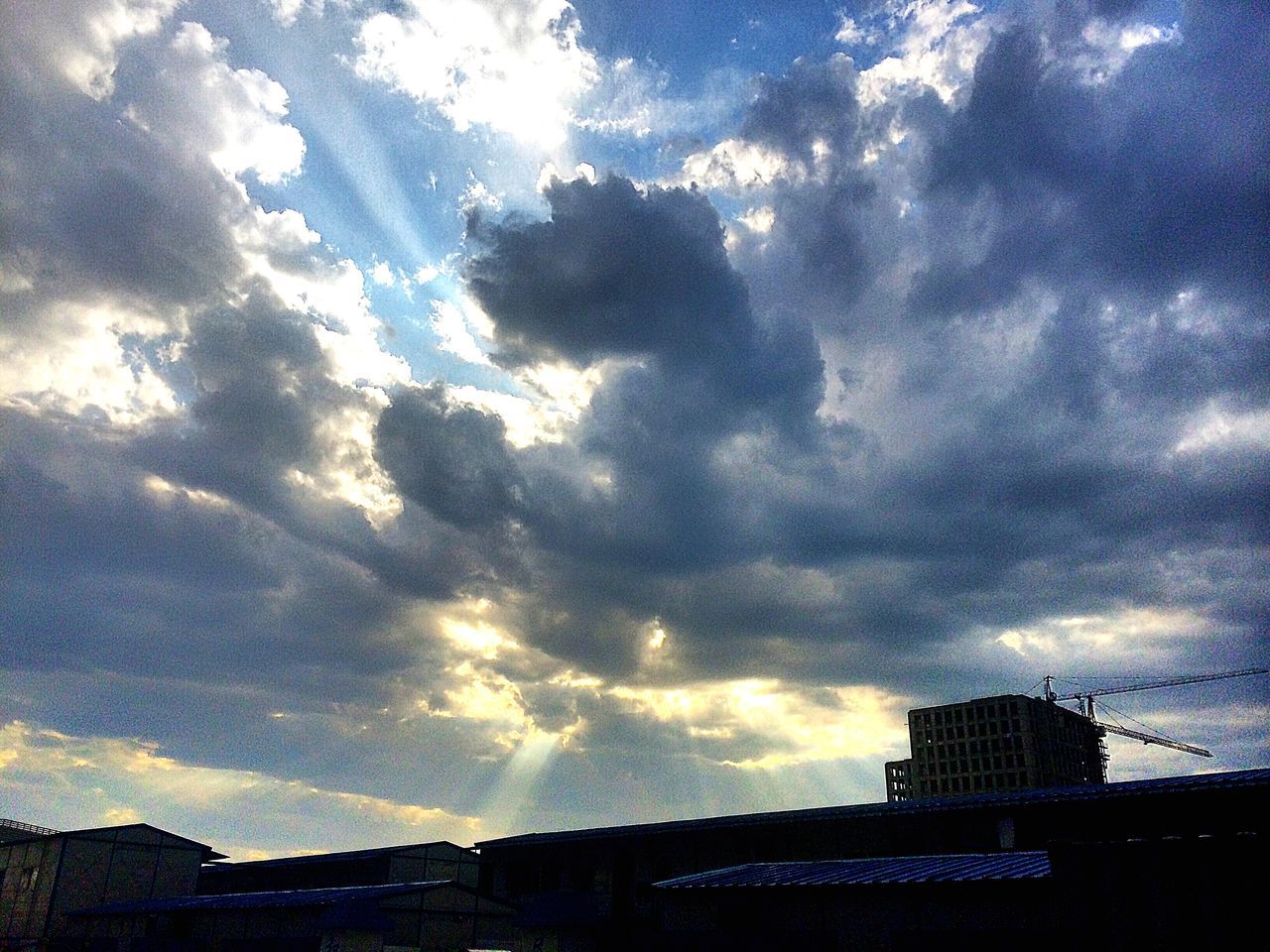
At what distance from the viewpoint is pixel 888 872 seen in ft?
114

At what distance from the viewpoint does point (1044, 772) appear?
7677 inches

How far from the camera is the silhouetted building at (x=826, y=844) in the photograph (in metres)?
34.7

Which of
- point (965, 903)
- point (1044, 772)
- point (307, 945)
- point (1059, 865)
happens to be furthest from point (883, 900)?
point (1044, 772)

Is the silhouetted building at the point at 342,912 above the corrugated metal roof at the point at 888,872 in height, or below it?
below

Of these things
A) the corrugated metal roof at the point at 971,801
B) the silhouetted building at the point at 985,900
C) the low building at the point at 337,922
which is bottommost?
the low building at the point at 337,922

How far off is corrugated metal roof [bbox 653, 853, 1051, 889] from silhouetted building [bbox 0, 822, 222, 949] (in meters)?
55.3

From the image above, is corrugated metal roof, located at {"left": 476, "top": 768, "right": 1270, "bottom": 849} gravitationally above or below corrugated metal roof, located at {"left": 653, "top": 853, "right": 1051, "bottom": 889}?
above

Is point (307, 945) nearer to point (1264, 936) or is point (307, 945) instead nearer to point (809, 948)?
point (809, 948)

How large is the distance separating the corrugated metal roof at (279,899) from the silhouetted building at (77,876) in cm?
186

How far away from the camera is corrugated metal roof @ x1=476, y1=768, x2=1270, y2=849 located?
118 feet

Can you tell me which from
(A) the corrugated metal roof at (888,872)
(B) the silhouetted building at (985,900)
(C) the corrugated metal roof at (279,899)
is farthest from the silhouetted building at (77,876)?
(B) the silhouetted building at (985,900)

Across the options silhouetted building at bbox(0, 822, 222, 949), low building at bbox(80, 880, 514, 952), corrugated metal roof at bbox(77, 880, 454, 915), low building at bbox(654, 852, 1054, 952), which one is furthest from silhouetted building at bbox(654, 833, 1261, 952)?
silhouetted building at bbox(0, 822, 222, 949)

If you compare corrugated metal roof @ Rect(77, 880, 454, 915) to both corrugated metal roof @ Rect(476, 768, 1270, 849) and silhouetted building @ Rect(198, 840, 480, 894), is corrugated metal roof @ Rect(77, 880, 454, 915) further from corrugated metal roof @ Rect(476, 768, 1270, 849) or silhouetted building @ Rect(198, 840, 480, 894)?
corrugated metal roof @ Rect(476, 768, 1270, 849)

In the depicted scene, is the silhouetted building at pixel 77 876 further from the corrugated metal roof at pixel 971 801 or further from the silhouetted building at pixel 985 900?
the silhouetted building at pixel 985 900
